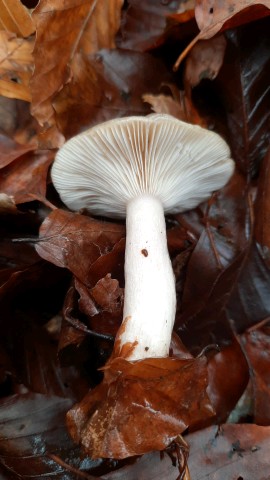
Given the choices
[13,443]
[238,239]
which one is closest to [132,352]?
[13,443]

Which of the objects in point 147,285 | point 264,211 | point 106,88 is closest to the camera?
point 147,285

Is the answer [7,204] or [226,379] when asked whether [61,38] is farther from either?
[226,379]

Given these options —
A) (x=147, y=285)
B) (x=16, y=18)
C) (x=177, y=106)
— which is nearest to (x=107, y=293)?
(x=147, y=285)

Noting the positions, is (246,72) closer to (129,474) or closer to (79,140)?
(79,140)

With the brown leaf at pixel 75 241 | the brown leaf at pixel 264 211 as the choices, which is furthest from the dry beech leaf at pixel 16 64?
the brown leaf at pixel 264 211

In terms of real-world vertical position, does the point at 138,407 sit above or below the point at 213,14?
below

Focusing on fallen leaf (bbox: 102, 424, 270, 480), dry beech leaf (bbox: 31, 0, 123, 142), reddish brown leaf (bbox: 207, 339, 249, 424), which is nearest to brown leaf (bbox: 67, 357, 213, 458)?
fallen leaf (bbox: 102, 424, 270, 480)

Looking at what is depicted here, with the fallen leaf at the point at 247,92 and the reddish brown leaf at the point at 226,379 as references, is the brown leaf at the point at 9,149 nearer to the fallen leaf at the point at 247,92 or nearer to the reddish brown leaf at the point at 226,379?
the fallen leaf at the point at 247,92
